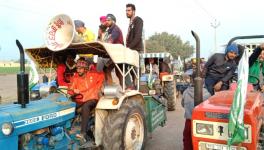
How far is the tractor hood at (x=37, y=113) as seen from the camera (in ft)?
13.0

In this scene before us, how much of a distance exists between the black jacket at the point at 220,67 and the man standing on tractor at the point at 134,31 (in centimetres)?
127

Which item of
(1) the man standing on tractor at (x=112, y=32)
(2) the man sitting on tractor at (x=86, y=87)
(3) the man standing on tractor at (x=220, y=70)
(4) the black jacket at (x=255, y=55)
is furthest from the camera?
(1) the man standing on tractor at (x=112, y=32)

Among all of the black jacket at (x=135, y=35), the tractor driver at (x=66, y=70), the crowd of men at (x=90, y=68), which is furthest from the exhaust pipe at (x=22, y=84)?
the black jacket at (x=135, y=35)

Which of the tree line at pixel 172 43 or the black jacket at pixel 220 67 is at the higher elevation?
the tree line at pixel 172 43

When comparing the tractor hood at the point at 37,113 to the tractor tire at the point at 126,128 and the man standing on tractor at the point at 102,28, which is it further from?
the man standing on tractor at the point at 102,28

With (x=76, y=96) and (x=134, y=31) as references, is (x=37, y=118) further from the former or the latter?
(x=134, y=31)

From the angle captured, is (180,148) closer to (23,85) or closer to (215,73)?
(215,73)

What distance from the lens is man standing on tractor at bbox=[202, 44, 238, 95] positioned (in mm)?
5604

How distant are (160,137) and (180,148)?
0.88 meters

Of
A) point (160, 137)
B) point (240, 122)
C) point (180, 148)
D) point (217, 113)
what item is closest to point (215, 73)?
point (180, 148)

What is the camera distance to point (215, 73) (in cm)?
591

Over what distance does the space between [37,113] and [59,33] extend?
4.12 feet

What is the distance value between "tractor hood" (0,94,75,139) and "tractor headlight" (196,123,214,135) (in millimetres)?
1913

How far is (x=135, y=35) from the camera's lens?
628 cm
